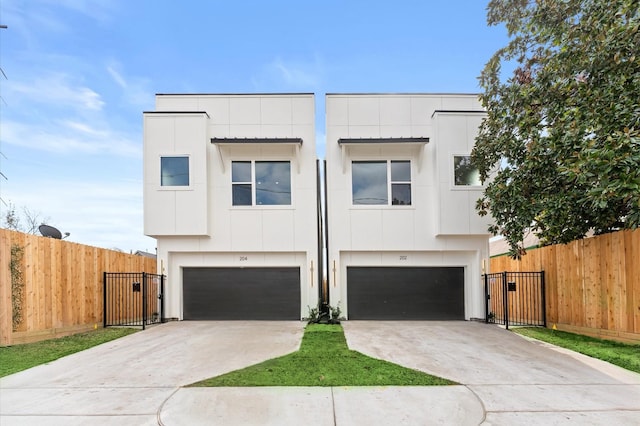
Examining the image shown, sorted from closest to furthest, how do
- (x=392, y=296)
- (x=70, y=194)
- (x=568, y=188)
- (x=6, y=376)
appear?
(x=6, y=376) → (x=568, y=188) → (x=392, y=296) → (x=70, y=194)

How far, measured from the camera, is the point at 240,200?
12867 mm

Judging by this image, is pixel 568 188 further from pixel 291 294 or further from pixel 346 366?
pixel 291 294

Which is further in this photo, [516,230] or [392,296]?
[392,296]

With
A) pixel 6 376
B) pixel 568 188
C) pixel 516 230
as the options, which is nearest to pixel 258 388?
pixel 6 376

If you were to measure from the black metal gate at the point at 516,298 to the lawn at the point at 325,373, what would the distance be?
5.73 metres

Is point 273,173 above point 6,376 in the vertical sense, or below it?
above

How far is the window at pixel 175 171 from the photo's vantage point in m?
12.5

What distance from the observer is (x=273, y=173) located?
13.0 meters

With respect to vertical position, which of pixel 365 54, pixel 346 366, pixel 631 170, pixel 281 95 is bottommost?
pixel 346 366

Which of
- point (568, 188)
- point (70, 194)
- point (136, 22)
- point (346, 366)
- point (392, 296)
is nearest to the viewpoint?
point (346, 366)

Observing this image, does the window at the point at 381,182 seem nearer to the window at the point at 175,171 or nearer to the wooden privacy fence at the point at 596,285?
the wooden privacy fence at the point at 596,285

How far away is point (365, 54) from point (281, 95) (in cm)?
296

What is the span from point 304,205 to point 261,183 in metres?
1.54

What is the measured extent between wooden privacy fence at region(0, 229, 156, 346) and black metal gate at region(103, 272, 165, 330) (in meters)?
0.30
